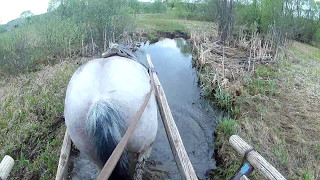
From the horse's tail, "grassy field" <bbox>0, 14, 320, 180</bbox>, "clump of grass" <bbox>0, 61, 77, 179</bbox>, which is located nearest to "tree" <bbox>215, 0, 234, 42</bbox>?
"grassy field" <bbox>0, 14, 320, 180</bbox>

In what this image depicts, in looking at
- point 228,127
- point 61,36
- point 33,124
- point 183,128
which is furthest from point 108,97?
point 61,36

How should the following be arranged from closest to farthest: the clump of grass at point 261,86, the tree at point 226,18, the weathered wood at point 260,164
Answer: the weathered wood at point 260,164
the clump of grass at point 261,86
the tree at point 226,18

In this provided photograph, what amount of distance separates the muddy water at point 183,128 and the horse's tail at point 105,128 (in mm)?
1606

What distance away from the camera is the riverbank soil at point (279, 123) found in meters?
3.74

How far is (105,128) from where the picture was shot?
2.21 m

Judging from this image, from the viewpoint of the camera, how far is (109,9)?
10.2 metres

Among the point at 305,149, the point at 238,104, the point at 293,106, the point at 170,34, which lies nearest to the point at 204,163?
the point at 305,149

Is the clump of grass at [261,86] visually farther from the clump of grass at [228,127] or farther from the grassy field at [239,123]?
the clump of grass at [228,127]

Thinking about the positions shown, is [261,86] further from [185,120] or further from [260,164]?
[260,164]

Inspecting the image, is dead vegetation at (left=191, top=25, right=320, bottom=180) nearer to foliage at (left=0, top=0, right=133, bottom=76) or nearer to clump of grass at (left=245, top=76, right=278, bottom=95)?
clump of grass at (left=245, top=76, right=278, bottom=95)

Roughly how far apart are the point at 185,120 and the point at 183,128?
→ 0.35m

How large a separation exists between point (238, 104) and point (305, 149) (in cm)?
187

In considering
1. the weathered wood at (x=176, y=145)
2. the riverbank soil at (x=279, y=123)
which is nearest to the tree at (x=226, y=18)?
the riverbank soil at (x=279, y=123)

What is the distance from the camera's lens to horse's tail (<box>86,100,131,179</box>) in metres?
2.21
